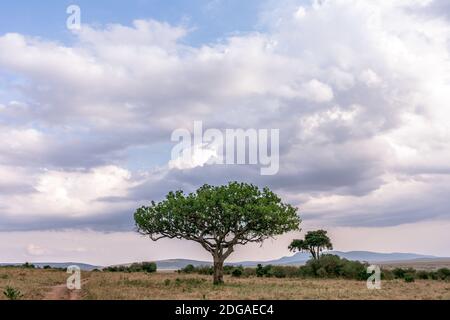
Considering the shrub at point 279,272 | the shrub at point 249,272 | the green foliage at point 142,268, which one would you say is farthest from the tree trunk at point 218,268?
the green foliage at point 142,268

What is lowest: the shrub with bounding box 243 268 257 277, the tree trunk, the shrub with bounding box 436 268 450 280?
the shrub with bounding box 243 268 257 277

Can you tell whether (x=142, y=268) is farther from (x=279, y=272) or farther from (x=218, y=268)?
(x=218, y=268)

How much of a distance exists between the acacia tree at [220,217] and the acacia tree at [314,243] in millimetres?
49903

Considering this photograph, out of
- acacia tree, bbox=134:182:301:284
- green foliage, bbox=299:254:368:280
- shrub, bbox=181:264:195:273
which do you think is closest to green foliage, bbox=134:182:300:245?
acacia tree, bbox=134:182:301:284

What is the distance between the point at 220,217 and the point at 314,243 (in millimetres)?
53893

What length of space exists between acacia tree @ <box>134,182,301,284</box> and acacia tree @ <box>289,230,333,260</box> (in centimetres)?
4990

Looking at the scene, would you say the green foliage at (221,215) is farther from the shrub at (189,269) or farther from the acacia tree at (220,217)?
the shrub at (189,269)

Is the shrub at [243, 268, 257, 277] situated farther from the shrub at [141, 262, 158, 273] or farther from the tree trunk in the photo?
the tree trunk

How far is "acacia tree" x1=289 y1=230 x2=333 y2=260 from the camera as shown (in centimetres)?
10119

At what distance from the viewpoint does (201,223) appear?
52.3 metres
